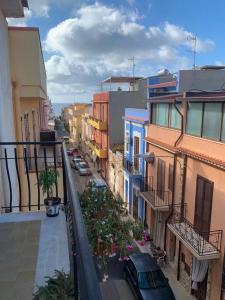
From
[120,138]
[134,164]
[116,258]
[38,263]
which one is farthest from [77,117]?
[38,263]

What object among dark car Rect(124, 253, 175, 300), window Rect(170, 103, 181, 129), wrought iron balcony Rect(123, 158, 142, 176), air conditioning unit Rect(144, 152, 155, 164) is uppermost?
window Rect(170, 103, 181, 129)

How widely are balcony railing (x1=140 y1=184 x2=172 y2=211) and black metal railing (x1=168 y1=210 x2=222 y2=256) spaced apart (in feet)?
4.70

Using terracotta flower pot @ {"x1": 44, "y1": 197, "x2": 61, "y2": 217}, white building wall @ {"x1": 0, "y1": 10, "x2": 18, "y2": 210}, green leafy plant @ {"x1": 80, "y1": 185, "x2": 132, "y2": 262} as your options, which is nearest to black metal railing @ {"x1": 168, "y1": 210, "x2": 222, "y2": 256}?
green leafy plant @ {"x1": 80, "y1": 185, "x2": 132, "y2": 262}

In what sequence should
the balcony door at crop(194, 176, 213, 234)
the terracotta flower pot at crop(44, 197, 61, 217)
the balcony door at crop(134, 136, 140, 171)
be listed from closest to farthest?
the terracotta flower pot at crop(44, 197, 61, 217)
the balcony door at crop(194, 176, 213, 234)
the balcony door at crop(134, 136, 140, 171)

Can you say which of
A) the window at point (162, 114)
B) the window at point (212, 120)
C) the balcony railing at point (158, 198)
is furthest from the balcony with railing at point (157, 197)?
the window at point (212, 120)

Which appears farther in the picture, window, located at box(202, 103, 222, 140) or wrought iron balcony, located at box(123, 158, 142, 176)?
wrought iron balcony, located at box(123, 158, 142, 176)

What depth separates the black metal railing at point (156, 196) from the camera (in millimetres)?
11773

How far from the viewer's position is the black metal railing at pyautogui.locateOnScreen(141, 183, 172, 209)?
464 inches

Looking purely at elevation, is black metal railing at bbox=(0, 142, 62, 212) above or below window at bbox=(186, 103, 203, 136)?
below

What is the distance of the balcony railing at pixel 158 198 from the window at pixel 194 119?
3.08 metres

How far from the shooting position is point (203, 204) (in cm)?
911

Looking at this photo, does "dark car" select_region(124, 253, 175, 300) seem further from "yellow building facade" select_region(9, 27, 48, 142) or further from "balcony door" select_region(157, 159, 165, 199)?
"yellow building facade" select_region(9, 27, 48, 142)

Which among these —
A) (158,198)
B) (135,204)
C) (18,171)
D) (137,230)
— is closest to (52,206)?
(18,171)

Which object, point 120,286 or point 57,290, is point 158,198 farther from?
point 57,290
